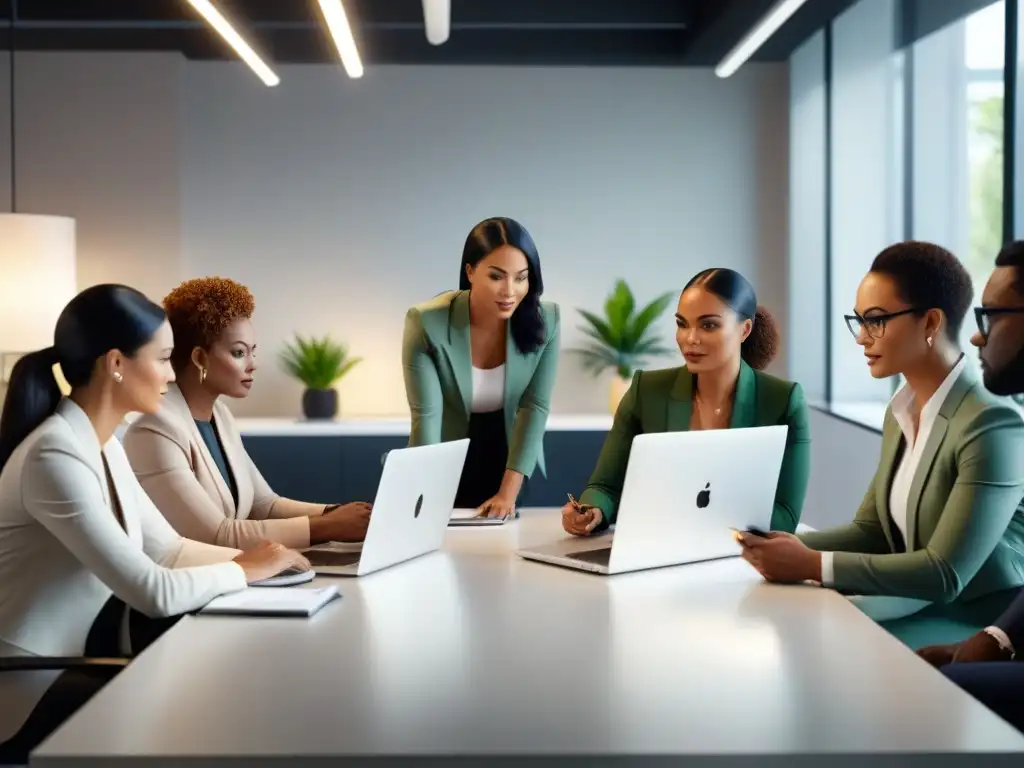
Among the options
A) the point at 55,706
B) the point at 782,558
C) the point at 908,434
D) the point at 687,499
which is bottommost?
the point at 55,706

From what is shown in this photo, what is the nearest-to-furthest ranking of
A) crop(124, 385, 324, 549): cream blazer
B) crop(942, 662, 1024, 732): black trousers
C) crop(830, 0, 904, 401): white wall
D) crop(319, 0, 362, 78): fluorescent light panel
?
crop(942, 662, 1024, 732): black trousers, crop(124, 385, 324, 549): cream blazer, crop(319, 0, 362, 78): fluorescent light panel, crop(830, 0, 904, 401): white wall

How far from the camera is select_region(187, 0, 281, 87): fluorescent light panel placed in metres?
4.32

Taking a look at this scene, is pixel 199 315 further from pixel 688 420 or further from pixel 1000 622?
pixel 1000 622

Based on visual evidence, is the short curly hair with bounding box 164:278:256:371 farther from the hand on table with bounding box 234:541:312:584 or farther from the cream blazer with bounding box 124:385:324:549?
the hand on table with bounding box 234:541:312:584

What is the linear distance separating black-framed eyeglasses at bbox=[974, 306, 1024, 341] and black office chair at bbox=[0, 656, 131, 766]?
5.77ft

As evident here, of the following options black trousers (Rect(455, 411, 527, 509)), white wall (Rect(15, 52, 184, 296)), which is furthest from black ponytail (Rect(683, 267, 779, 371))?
white wall (Rect(15, 52, 184, 296))

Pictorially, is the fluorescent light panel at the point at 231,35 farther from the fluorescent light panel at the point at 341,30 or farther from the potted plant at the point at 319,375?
the potted plant at the point at 319,375

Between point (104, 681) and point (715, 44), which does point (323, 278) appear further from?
point (104, 681)

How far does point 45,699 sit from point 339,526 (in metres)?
0.89

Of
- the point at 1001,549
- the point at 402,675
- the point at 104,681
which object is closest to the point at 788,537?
the point at 1001,549

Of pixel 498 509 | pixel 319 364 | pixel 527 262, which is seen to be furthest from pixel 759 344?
pixel 319 364

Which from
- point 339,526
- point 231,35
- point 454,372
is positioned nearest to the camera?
point 339,526

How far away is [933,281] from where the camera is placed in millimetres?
2588

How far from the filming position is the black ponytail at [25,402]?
7.63 feet
